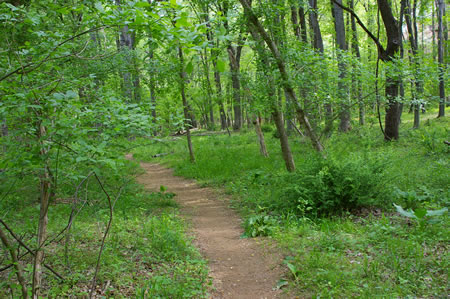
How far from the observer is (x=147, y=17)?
2.55m

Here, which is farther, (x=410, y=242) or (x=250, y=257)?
(x=250, y=257)

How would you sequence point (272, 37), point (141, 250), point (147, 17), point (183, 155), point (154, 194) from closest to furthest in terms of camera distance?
point (147, 17) → point (141, 250) → point (272, 37) → point (154, 194) → point (183, 155)

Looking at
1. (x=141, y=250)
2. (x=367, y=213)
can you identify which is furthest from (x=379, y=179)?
(x=141, y=250)

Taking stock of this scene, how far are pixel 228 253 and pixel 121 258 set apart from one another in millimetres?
1605

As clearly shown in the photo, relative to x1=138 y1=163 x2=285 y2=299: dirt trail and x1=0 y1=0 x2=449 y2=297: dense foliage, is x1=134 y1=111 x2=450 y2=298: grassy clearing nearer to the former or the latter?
x1=0 y1=0 x2=449 y2=297: dense foliage

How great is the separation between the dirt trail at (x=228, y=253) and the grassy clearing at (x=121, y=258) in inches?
10.4

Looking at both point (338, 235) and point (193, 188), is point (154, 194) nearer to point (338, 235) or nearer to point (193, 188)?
point (193, 188)

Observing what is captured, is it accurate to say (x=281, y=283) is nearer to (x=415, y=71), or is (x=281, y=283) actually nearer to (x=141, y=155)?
(x=141, y=155)

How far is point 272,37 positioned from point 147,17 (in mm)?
5152

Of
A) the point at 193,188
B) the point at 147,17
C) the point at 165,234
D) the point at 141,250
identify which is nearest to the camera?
the point at 147,17

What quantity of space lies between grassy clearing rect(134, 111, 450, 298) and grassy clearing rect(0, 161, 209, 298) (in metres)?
1.33

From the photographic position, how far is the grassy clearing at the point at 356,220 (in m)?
3.39

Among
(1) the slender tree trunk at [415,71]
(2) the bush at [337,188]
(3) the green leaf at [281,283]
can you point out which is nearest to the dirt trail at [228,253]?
(3) the green leaf at [281,283]

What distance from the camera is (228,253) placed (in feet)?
15.8
